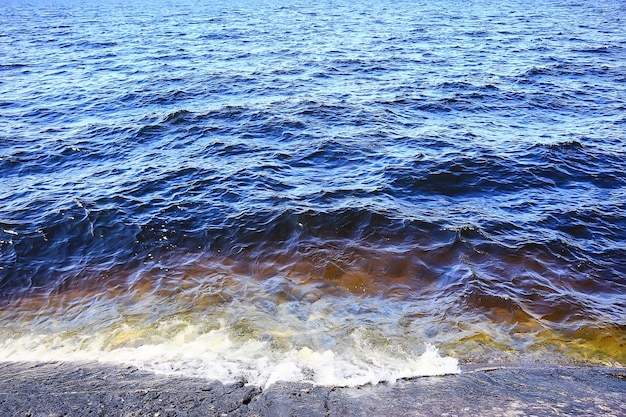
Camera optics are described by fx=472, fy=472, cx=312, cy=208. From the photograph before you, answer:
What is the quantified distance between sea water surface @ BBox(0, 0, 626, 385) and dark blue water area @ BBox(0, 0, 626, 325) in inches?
3.2

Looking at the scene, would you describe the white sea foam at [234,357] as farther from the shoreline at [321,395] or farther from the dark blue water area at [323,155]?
the dark blue water area at [323,155]

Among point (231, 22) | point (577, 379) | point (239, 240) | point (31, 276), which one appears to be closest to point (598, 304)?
point (577, 379)

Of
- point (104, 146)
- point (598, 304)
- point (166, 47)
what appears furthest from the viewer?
point (166, 47)

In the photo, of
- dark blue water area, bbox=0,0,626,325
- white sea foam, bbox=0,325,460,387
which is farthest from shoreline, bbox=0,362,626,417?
dark blue water area, bbox=0,0,626,325

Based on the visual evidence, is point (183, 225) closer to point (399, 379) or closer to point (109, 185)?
point (109, 185)

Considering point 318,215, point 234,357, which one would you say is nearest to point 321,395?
point 234,357

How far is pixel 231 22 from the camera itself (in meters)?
45.5

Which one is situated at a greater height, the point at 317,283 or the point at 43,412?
the point at 43,412

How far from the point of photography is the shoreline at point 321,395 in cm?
585

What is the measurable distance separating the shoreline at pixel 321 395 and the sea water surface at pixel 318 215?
1.24ft

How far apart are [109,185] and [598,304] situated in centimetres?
1278

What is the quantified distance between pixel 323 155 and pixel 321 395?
10.3 meters

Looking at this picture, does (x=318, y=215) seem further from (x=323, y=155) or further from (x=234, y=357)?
(x=234, y=357)

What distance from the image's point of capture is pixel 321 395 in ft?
Result: 20.5
